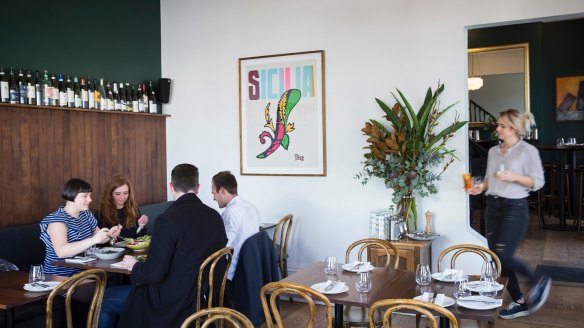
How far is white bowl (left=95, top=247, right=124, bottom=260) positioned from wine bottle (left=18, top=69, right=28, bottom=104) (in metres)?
1.55

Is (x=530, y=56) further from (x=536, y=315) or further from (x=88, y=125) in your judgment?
(x=88, y=125)

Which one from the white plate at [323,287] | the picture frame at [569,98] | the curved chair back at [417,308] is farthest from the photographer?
the picture frame at [569,98]

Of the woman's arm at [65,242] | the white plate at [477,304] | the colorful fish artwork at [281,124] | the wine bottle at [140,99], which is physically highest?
the wine bottle at [140,99]

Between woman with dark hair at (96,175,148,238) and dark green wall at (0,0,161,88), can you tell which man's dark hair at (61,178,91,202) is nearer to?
woman with dark hair at (96,175,148,238)

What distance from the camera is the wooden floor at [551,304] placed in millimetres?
4418

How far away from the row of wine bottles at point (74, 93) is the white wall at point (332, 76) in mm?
460

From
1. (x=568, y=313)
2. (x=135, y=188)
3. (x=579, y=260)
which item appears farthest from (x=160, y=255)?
(x=579, y=260)

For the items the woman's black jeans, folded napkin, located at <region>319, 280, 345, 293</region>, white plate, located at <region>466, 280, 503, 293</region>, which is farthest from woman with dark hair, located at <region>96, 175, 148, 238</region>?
the woman's black jeans

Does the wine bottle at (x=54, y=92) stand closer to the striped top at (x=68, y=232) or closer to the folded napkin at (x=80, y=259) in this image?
the striped top at (x=68, y=232)

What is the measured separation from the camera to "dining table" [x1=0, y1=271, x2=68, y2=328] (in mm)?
2838

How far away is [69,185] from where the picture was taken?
374 centimetres

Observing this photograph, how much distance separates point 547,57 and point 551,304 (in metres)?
7.69

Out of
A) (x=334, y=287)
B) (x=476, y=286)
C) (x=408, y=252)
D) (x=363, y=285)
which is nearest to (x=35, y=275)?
(x=334, y=287)

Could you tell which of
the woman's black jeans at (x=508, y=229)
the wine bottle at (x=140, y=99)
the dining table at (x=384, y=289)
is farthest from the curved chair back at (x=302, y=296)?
the wine bottle at (x=140, y=99)
